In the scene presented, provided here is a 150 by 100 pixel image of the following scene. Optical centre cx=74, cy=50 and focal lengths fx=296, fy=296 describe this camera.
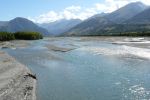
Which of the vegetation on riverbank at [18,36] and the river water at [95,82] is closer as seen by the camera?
the river water at [95,82]

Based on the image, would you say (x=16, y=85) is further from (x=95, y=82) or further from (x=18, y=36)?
(x=18, y=36)

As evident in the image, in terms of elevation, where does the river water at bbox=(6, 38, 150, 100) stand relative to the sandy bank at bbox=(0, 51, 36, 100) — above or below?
below

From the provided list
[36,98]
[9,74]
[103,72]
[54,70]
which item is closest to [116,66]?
[103,72]

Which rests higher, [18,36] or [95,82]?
[18,36]

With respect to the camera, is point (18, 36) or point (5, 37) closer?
point (5, 37)

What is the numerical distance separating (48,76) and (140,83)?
13.8 metres

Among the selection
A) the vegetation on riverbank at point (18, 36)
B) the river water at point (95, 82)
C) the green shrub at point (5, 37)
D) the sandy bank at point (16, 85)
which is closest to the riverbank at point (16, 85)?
the sandy bank at point (16, 85)

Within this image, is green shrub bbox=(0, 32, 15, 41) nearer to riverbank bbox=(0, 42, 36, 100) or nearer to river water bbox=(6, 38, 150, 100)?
river water bbox=(6, 38, 150, 100)

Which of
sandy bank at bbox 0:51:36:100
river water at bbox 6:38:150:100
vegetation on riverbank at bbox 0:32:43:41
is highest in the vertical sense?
vegetation on riverbank at bbox 0:32:43:41

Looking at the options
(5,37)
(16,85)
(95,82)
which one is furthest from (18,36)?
(16,85)

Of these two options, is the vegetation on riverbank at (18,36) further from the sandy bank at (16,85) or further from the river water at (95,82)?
the sandy bank at (16,85)

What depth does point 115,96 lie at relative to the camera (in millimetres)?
30672

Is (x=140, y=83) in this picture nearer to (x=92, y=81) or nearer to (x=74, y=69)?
(x=92, y=81)

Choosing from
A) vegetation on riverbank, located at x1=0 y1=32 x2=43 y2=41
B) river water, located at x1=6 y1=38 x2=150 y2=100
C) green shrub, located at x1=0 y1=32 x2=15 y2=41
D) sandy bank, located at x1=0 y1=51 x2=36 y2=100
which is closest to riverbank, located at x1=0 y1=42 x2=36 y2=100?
sandy bank, located at x1=0 y1=51 x2=36 y2=100
